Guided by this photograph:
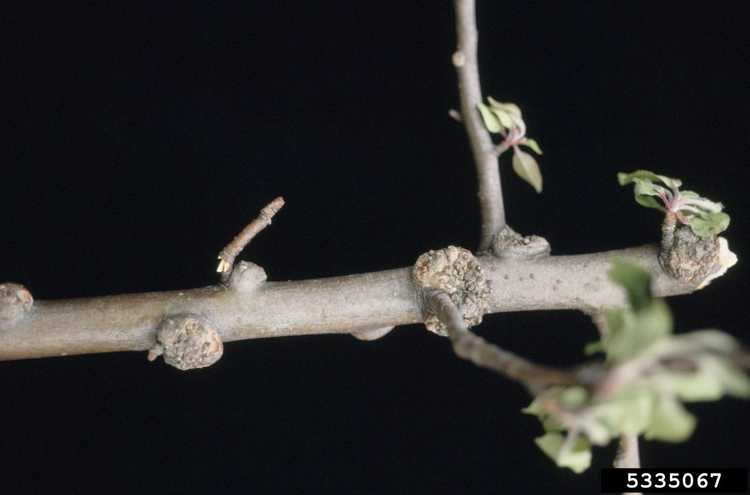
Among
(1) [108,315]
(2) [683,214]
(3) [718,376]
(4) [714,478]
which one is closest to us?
(3) [718,376]

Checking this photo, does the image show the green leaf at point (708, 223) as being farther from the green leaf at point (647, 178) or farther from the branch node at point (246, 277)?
the branch node at point (246, 277)

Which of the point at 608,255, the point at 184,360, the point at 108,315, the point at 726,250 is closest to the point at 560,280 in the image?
the point at 608,255

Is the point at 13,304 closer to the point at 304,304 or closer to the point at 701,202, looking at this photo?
the point at 304,304

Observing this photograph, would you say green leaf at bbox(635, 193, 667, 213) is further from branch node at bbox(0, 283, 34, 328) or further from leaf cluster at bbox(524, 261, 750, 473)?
branch node at bbox(0, 283, 34, 328)

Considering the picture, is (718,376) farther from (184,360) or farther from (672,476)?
(184,360)

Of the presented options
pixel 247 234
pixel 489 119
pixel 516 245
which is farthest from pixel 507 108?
pixel 247 234

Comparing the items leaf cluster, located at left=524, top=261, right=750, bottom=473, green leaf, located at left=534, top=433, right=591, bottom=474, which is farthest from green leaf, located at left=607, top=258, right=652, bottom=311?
green leaf, located at left=534, top=433, right=591, bottom=474
